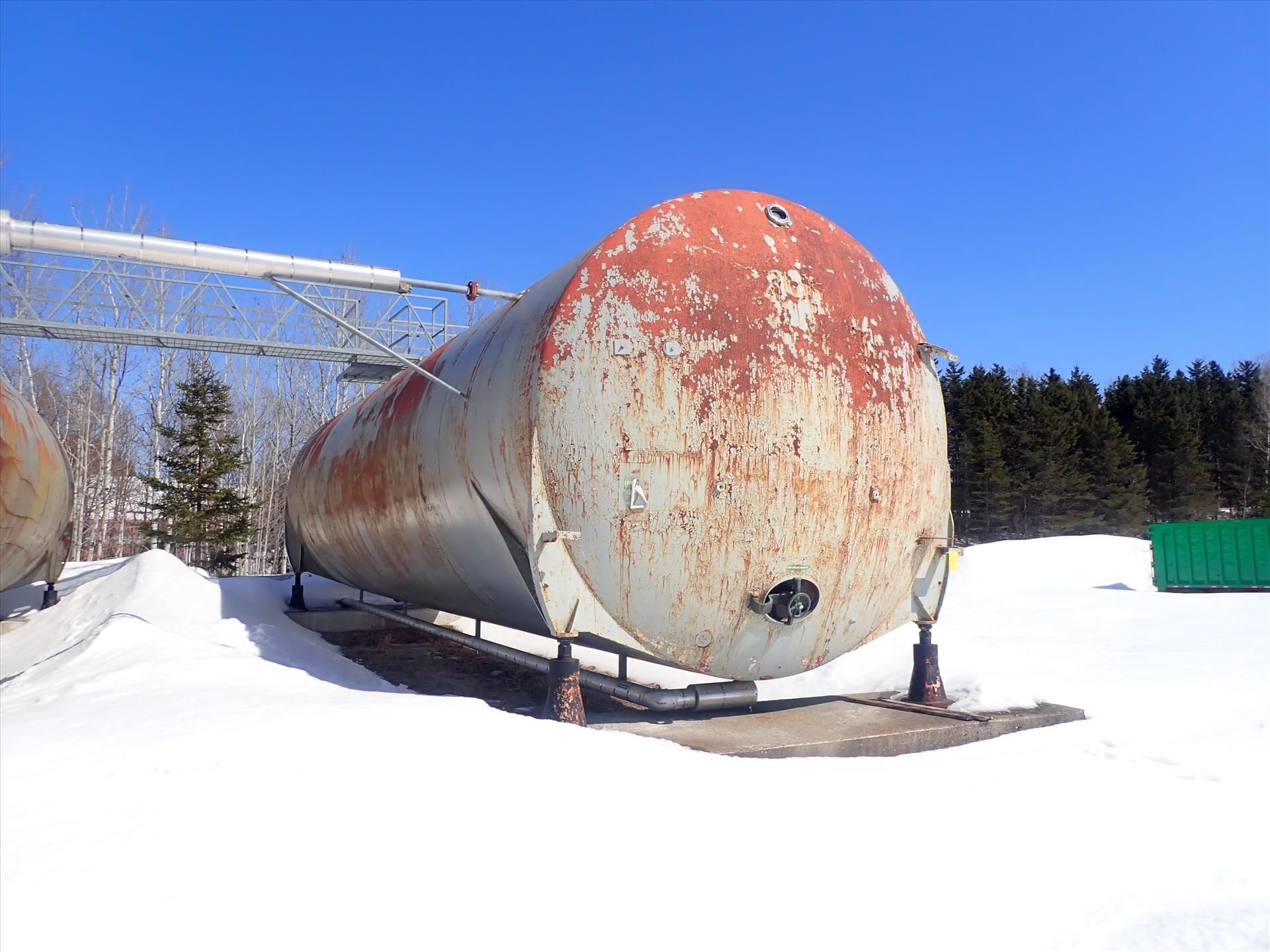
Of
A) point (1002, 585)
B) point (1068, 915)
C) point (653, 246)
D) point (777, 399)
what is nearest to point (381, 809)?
point (1068, 915)

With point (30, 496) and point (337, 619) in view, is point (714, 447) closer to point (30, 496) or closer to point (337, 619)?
point (337, 619)

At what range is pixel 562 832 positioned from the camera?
2787mm

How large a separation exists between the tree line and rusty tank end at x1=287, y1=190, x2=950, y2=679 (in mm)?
29270

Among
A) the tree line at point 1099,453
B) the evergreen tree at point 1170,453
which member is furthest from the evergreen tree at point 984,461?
the evergreen tree at point 1170,453

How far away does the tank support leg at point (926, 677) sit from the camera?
5.20 metres

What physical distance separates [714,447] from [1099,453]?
36.3 m

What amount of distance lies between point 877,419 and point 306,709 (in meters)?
3.16

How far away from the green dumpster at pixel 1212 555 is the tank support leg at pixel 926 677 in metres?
15.5

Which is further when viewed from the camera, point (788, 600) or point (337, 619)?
point (337, 619)

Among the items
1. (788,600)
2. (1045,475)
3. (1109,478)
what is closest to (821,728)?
(788,600)

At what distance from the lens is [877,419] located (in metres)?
4.60

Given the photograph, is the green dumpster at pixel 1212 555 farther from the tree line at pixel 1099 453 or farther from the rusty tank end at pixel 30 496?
the rusty tank end at pixel 30 496

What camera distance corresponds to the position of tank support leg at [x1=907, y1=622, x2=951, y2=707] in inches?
205

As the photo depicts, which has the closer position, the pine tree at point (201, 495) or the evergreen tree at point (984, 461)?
the pine tree at point (201, 495)
